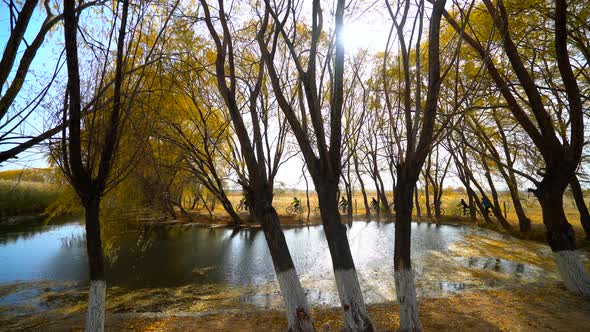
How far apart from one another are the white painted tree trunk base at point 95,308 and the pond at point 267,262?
2.58 meters

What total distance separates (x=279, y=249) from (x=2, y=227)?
65.6 feet

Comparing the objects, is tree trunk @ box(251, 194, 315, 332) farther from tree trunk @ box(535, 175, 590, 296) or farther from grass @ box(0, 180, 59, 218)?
grass @ box(0, 180, 59, 218)

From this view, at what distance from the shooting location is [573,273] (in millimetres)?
4992

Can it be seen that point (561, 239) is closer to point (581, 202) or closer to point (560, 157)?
point (560, 157)

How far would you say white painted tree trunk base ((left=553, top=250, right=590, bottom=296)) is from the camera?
193 inches

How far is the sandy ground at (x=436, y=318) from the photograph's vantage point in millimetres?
3898

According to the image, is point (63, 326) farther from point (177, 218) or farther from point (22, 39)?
point (177, 218)

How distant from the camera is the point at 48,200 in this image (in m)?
22.8

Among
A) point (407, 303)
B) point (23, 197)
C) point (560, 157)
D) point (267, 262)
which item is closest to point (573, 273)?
point (560, 157)

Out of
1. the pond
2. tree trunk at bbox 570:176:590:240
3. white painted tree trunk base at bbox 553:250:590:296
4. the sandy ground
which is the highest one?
tree trunk at bbox 570:176:590:240

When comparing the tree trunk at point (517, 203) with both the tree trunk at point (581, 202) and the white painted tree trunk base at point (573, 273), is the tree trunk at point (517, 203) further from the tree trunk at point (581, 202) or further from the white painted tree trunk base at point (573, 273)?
the white painted tree trunk base at point (573, 273)

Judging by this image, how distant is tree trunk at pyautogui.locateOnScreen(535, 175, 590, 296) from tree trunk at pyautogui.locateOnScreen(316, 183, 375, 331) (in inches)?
156

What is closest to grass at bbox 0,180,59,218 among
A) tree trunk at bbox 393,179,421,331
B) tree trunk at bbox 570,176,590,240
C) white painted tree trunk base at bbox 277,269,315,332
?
white painted tree trunk base at bbox 277,269,315,332

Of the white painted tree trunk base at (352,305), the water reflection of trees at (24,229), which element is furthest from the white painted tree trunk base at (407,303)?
the water reflection of trees at (24,229)
